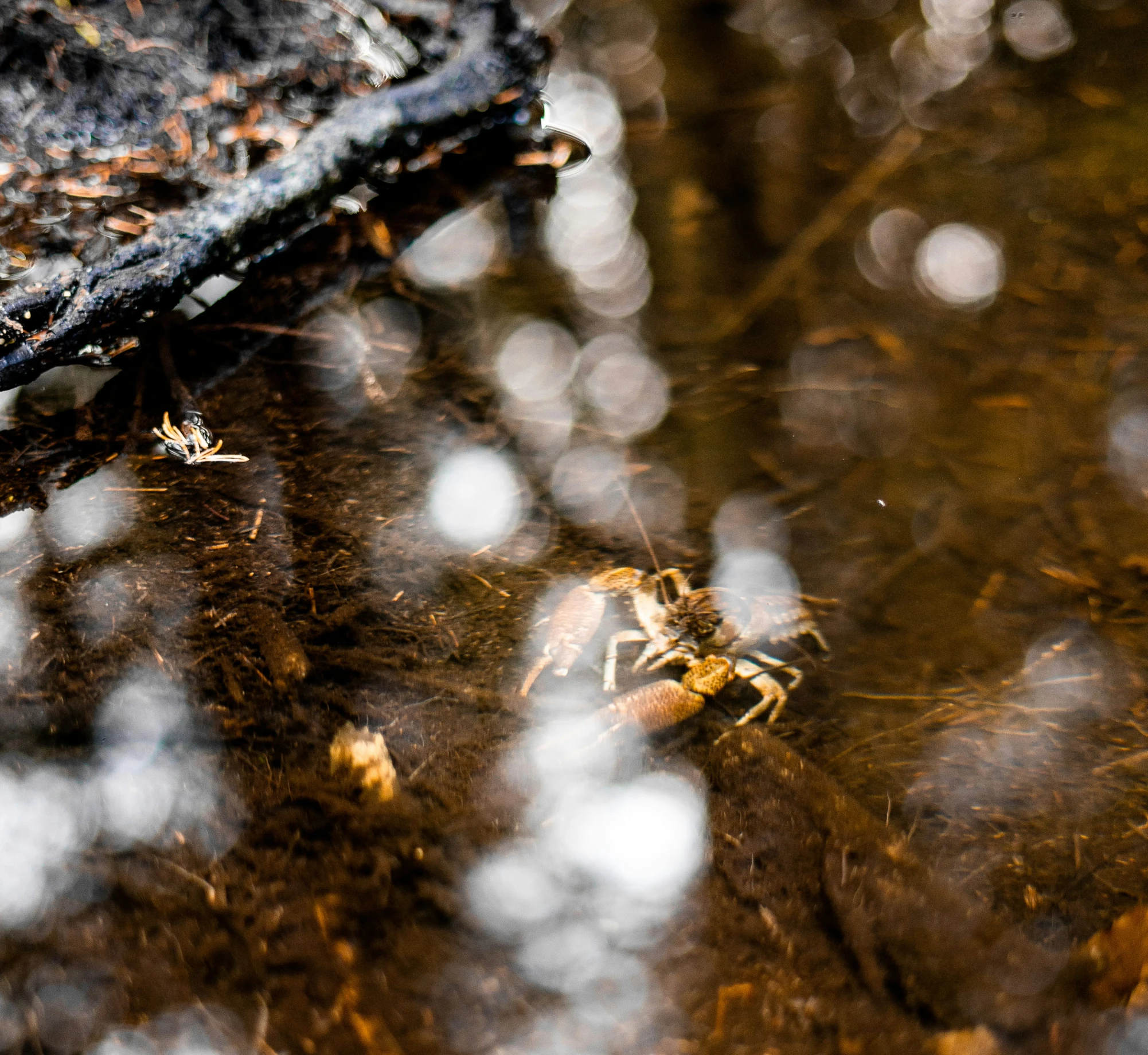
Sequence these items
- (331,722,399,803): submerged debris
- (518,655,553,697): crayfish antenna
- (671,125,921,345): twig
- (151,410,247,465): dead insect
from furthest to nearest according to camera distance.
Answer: (671,125,921,345): twig, (151,410,247,465): dead insect, (518,655,553,697): crayfish antenna, (331,722,399,803): submerged debris

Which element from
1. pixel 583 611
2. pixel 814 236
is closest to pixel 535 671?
pixel 583 611

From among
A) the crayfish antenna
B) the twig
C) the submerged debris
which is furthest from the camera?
the twig

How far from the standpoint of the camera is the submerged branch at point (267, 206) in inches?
93.0

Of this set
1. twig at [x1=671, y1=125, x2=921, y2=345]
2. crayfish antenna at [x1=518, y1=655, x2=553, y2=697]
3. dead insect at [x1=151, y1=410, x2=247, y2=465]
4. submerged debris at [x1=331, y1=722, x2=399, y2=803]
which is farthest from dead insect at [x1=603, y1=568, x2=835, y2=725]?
dead insect at [x1=151, y1=410, x2=247, y2=465]

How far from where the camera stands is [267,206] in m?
2.88

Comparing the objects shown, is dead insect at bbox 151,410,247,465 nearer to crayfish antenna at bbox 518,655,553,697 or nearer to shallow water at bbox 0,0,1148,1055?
shallow water at bbox 0,0,1148,1055

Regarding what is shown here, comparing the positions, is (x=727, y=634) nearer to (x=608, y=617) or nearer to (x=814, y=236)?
(x=608, y=617)

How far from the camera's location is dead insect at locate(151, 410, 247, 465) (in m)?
2.28

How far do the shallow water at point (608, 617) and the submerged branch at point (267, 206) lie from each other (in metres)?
0.16

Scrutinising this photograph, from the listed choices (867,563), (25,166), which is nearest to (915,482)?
(867,563)

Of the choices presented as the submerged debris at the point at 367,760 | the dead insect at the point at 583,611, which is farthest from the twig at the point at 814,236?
the submerged debris at the point at 367,760

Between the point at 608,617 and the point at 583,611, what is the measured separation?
0.07m

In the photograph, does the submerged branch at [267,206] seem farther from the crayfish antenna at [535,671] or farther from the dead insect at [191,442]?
the crayfish antenna at [535,671]

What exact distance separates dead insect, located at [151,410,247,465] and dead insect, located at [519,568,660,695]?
3.44ft
